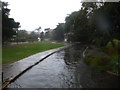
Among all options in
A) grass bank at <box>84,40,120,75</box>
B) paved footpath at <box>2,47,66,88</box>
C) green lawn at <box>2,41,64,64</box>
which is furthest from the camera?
green lawn at <box>2,41,64,64</box>

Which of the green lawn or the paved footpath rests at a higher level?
the green lawn

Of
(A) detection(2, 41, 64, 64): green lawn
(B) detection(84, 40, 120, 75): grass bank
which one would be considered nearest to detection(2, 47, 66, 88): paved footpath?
(A) detection(2, 41, 64, 64): green lawn

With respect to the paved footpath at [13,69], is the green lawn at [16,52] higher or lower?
higher

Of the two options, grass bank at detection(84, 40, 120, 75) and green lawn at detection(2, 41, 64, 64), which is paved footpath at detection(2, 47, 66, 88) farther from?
grass bank at detection(84, 40, 120, 75)

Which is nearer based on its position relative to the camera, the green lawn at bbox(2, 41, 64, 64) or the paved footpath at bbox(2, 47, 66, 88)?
the paved footpath at bbox(2, 47, 66, 88)

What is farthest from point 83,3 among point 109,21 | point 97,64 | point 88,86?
point 88,86

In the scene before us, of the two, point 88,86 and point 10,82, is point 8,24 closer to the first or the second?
point 10,82

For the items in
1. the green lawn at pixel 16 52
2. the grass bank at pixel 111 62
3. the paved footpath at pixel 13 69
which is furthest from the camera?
the green lawn at pixel 16 52

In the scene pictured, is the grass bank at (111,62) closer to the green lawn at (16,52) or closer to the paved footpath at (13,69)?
the paved footpath at (13,69)

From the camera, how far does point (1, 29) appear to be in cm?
2992

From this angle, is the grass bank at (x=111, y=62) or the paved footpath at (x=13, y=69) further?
the grass bank at (x=111, y=62)

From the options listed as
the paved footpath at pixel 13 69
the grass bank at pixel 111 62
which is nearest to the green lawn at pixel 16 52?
the paved footpath at pixel 13 69

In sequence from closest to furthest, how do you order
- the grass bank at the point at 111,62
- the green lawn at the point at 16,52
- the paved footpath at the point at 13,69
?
the paved footpath at the point at 13,69 < the grass bank at the point at 111,62 < the green lawn at the point at 16,52

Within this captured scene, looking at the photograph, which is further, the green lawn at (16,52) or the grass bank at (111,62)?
the green lawn at (16,52)
